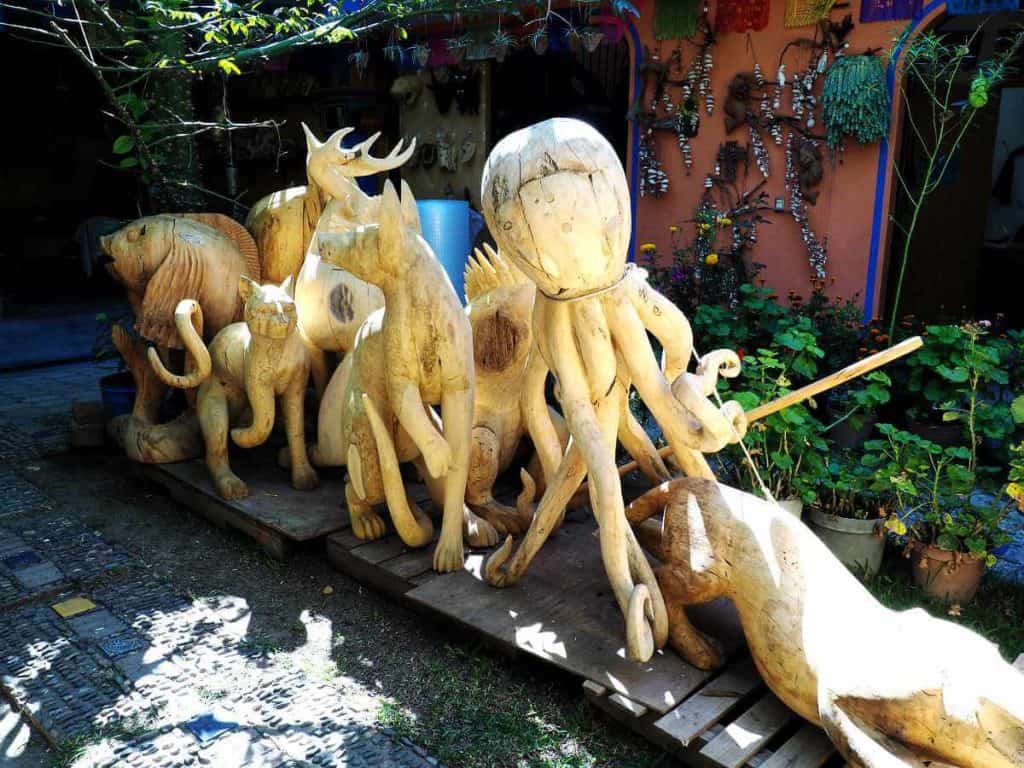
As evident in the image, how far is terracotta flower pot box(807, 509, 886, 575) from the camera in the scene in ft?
11.3

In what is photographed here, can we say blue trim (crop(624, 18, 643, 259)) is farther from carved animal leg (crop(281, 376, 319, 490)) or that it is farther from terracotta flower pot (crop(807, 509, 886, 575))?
terracotta flower pot (crop(807, 509, 886, 575))

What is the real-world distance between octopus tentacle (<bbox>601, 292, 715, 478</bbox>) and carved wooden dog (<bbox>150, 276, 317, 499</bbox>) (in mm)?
1732

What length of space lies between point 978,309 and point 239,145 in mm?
8216

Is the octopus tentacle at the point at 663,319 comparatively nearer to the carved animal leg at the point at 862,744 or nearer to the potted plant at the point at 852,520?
A: the potted plant at the point at 852,520

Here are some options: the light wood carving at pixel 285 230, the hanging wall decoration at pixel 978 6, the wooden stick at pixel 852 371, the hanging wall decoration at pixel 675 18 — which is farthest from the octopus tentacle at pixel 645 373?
the hanging wall decoration at pixel 675 18

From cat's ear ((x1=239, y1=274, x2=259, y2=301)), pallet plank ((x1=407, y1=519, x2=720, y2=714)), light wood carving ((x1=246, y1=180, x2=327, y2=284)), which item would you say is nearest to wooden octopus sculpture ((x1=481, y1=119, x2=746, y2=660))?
pallet plank ((x1=407, y1=519, x2=720, y2=714))

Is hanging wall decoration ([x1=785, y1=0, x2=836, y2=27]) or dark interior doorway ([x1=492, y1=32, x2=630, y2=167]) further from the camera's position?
dark interior doorway ([x1=492, y1=32, x2=630, y2=167])

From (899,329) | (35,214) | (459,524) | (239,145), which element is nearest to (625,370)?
(459,524)

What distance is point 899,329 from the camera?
5.46 metres

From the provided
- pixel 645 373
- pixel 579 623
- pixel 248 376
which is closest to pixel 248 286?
pixel 248 376

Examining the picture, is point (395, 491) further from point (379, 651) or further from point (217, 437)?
point (217, 437)

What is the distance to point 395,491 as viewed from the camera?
336 centimetres

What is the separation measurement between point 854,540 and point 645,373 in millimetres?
1371

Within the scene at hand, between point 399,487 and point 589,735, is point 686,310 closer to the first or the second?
point 399,487
